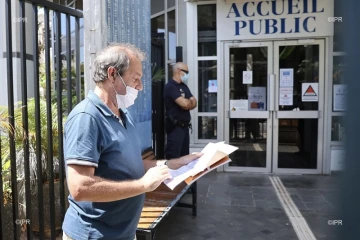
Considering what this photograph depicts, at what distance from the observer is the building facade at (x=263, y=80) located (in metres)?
6.31

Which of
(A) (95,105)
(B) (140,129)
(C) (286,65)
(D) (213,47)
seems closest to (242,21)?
(D) (213,47)

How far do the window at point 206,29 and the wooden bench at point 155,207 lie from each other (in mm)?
3064

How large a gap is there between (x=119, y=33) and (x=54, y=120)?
1284mm

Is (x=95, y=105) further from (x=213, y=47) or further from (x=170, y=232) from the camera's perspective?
(x=213, y=47)

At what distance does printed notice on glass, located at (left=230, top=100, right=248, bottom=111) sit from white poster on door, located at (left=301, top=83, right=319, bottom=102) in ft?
3.37

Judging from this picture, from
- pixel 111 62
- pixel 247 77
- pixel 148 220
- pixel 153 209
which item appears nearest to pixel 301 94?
pixel 247 77

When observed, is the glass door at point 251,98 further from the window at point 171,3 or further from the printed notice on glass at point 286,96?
the window at point 171,3

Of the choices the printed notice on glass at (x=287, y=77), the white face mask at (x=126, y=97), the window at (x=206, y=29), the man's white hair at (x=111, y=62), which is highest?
the window at (x=206, y=29)

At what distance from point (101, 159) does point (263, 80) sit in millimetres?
5345

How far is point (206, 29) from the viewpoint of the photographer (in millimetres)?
6730

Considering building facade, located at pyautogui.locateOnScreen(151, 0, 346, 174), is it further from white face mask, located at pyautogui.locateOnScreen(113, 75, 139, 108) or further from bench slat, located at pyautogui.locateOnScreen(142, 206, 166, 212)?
white face mask, located at pyautogui.locateOnScreen(113, 75, 139, 108)

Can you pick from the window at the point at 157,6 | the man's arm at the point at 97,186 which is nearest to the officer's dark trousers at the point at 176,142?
the man's arm at the point at 97,186

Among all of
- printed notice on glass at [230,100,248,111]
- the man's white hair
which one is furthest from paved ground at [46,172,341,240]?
the man's white hair

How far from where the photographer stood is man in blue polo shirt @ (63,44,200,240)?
4.93 feet
